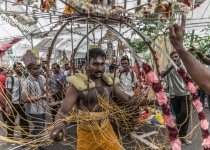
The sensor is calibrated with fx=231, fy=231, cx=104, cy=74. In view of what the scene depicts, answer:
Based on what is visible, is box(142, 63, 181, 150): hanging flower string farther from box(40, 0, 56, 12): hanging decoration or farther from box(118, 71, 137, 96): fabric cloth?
box(118, 71, 137, 96): fabric cloth

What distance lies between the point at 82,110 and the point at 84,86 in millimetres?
316

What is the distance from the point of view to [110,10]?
177cm

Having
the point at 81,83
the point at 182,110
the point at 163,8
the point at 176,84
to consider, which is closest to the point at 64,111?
the point at 81,83

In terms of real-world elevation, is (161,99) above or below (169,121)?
above

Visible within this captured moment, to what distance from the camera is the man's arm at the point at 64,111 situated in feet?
5.92

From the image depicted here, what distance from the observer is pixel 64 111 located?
6.98 ft

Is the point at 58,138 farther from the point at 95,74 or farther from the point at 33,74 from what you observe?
the point at 33,74

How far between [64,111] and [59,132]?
0.33 metres

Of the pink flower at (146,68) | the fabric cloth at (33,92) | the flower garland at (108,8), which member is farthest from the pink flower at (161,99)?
the fabric cloth at (33,92)

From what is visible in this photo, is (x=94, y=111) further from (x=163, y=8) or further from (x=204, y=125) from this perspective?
(x=163, y=8)

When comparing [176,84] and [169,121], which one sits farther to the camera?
[176,84]

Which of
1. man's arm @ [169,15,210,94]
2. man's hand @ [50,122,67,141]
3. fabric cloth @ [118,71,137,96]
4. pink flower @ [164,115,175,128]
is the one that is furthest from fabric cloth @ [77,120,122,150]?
fabric cloth @ [118,71,137,96]

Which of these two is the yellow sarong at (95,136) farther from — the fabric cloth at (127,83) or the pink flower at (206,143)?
the fabric cloth at (127,83)

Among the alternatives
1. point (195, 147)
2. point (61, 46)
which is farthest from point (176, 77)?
point (61, 46)
